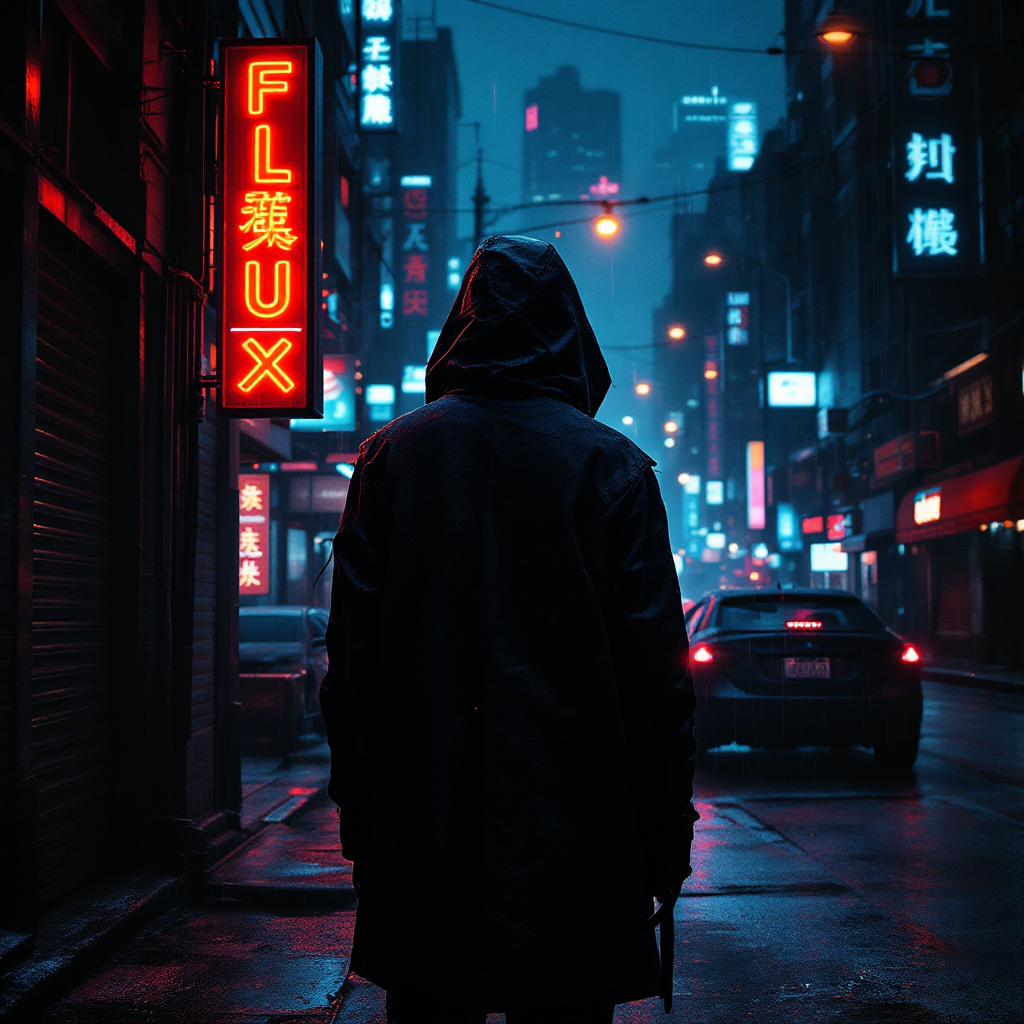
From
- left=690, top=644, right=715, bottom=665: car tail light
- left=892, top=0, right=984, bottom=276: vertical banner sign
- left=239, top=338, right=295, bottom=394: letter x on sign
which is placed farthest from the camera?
left=892, top=0, right=984, bottom=276: vertical banner sign

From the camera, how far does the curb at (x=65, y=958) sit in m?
4.04

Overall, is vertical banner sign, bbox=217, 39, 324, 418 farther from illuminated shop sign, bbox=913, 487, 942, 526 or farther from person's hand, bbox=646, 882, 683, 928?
illuminated shop sign, bbox=913, 487, 942, 526

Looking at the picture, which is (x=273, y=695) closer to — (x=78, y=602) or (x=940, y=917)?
(x=78, y=602)

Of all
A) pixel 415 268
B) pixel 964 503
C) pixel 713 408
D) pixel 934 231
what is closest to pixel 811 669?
pixel 934 231

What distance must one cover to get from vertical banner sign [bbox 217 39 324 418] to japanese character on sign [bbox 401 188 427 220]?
36034mm

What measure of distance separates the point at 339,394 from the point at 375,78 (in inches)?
403

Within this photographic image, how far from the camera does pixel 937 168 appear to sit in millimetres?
23969

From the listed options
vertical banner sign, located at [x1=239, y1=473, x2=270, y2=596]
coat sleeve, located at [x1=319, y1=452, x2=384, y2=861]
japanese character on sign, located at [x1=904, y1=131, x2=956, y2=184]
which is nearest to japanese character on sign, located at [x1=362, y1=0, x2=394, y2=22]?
japanese character on sign, located at [x1=904, y1=131, x2=956, y2=184]

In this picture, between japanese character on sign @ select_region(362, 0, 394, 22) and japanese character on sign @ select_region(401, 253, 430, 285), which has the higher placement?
japanese character on sign @ select_region(362, 0, 394, 22)

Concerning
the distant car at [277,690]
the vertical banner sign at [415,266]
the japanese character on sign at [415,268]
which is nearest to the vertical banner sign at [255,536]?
the distant car at [277,690]

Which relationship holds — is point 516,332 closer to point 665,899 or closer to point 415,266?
point 665,899

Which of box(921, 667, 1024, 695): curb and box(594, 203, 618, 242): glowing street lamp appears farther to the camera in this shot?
box(594, 203, 618, 242): glowing street lamp

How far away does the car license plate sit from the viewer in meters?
9.34

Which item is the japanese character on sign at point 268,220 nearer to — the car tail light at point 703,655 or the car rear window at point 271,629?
the car tail light at point 703,655
